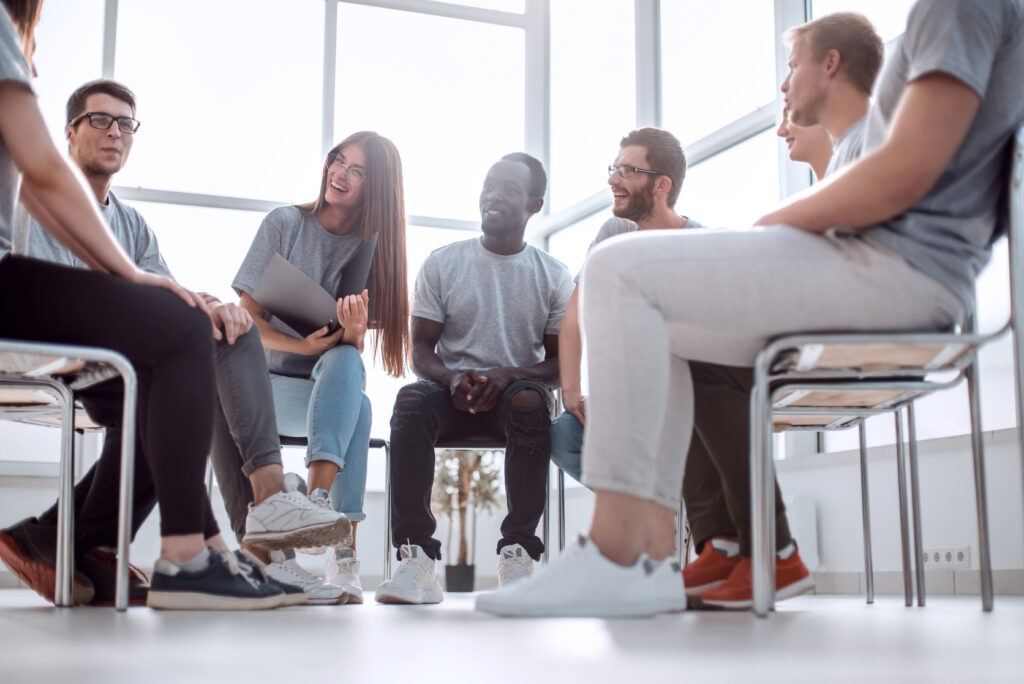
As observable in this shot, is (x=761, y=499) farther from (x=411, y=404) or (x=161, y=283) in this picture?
(x=411, y=404)

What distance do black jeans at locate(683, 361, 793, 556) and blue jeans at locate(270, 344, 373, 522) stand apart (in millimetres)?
858

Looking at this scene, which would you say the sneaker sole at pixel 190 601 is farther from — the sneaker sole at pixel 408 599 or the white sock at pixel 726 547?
the white sock at pixel 726 547

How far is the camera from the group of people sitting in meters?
1.28

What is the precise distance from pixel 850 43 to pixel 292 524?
1.21 meters

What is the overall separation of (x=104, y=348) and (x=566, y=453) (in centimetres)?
125

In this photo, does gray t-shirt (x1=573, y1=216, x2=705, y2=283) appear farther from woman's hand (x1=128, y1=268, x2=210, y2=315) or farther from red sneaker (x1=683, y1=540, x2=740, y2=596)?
woman's hand (x1=128, y1=268, x2=210, y2=315)

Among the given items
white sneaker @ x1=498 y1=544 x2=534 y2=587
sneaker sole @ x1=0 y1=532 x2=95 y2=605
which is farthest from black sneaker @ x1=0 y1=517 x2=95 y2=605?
white sneaker @ x1=498 y1=544 x2=534 y2=587

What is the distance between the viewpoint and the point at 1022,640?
102 cm

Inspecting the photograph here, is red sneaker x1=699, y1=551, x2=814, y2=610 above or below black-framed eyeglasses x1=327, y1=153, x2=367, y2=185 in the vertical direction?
below

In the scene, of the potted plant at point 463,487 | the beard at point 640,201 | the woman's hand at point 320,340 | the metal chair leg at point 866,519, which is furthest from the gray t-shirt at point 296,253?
the potted plant at point 463,487

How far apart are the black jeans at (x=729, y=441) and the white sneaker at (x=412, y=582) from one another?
64 centimetres

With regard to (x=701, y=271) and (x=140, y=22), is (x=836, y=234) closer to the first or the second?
(x=701, y=271)

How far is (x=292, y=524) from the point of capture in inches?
67.2

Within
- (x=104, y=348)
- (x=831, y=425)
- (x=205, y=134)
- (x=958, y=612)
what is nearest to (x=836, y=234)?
(x=958, y=612)
